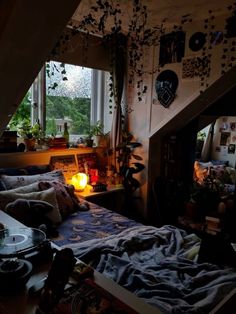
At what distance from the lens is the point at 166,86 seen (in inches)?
125

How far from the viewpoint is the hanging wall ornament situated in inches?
123

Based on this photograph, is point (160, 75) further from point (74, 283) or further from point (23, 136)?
point (74, 283)

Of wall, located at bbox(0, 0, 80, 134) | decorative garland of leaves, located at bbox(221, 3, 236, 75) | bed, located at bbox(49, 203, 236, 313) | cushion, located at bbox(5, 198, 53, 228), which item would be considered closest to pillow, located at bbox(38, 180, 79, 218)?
bed, located at bbox(49, 203, 236, 313)

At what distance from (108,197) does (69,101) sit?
4.43ft

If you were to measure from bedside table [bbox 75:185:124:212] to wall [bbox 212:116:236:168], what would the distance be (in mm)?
1299

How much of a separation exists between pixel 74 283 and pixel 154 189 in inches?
96.7

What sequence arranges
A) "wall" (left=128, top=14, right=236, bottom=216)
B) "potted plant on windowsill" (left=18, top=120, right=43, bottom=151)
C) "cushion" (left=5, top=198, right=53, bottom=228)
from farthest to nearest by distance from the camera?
1. "potted plant on windowsill" (left=18, top=120, right=43, bottom=151)
2. "wall" (left=128, top=14, right=236, bottom=216)
3. "cushion" (left=5, top=198, right=53, bottom=228)

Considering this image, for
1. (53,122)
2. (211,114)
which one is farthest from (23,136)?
(211,114)

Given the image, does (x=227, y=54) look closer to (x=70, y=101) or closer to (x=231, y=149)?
(x=231, y=149)

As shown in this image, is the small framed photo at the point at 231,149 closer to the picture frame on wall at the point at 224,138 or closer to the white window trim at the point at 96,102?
the picture frame on wall at the point at 224,138

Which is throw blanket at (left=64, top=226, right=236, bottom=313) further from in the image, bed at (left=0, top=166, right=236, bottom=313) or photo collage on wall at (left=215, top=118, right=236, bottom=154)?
photo collage on wall at (left=215, top=118, right=236, bottom=154)

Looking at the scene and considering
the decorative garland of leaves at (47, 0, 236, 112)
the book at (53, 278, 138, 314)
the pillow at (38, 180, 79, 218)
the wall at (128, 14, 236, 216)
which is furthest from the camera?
the wall at (128, 14, 236, 216)

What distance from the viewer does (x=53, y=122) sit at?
3.31m

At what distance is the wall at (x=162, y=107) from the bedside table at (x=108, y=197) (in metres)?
0.31
